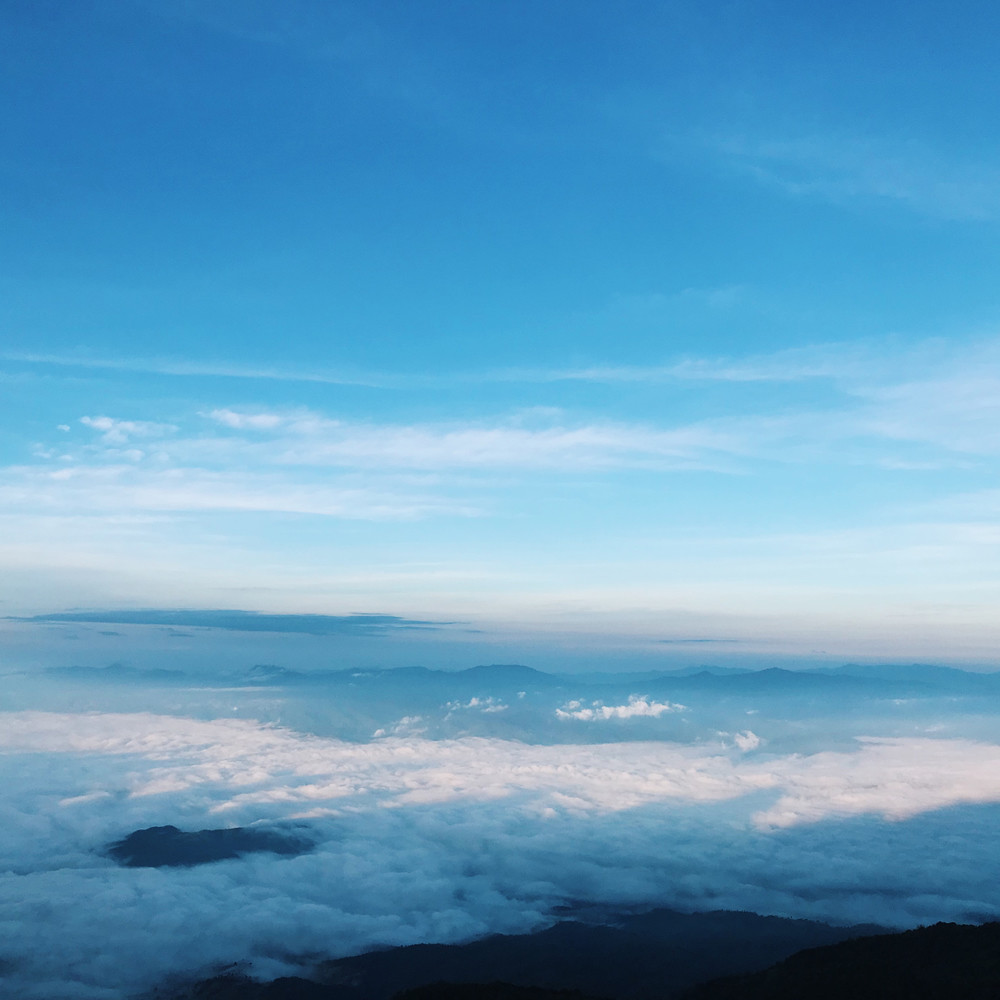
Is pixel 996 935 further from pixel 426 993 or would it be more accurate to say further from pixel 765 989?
pixel 426 993

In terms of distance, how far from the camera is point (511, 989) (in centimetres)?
19712

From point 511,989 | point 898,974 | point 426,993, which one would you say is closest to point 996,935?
point 898,974

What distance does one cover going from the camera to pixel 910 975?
581 feet

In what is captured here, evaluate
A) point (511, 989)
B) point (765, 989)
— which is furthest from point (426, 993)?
point (765, 989)

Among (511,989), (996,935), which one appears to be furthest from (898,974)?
(511,989)

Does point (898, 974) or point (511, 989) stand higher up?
point (898, 974)

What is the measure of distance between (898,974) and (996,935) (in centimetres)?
3081

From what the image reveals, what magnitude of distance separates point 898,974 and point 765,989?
34023 mm

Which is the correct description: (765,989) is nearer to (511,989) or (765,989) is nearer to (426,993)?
(511,989)

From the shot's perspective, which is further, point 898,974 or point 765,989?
point 765,989

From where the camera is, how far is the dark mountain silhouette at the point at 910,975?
540 ft

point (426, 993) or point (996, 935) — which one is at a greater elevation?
point (996, 935)

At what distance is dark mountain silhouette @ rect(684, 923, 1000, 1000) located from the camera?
540ft

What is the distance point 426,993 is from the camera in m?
197
